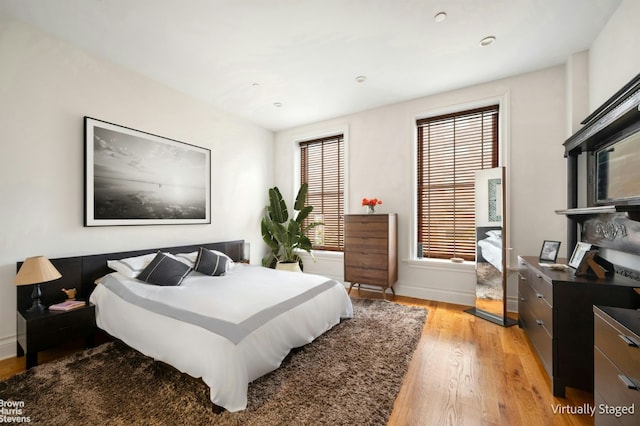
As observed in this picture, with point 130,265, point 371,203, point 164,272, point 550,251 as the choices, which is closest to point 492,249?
point 550,251

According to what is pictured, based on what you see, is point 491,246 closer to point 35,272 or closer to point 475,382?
point 475,382

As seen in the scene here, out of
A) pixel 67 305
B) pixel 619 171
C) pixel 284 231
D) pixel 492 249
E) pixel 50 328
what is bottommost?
pixel 50 328

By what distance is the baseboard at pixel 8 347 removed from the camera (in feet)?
7.61

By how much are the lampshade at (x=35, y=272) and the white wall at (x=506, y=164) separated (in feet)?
11.3

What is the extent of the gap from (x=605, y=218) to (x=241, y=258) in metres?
4.26

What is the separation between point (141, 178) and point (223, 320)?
Result: 2.35 m

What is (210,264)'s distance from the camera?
3.21m

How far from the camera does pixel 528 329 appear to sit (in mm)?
2496

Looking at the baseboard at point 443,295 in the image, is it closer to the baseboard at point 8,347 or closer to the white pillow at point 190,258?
the white pillow at point 190,258

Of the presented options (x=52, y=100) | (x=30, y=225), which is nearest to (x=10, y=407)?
(x=30, y=225)

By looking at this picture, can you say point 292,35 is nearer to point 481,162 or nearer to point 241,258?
point 481,162

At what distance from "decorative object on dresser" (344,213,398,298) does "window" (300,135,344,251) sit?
0.81m

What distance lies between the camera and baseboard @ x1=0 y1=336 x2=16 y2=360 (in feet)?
7.61

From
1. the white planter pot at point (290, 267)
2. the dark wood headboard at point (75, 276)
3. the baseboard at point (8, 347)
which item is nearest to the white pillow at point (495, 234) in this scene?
the white planter pot at point (290, 267)
